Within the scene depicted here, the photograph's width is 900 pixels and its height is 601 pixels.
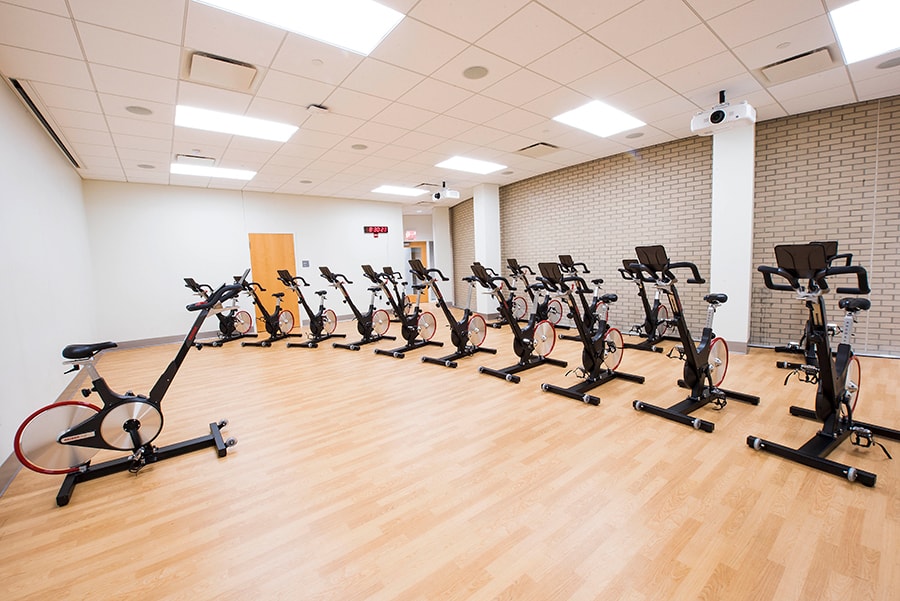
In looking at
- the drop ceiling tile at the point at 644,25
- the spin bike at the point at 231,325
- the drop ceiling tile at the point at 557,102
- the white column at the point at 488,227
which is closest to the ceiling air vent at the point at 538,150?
the drop ceiling tile at the point at 557,102

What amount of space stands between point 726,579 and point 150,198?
9803mm

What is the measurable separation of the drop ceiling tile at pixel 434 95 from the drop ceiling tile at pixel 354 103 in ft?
0.97

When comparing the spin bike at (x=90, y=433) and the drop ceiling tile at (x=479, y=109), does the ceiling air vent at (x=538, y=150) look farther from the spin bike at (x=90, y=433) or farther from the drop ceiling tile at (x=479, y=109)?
the spin bike at (x=90, y=433)

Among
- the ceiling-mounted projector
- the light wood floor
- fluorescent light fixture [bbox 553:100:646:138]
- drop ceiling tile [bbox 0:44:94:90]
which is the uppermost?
fluorescent light fixture [bbox 553:100:646:138]

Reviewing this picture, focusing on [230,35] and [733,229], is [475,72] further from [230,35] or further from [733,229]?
[733,229]

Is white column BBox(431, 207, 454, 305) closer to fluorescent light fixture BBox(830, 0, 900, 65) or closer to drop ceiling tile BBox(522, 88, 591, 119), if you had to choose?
drop ceiling tile BBox(522, 88, 591, 119)

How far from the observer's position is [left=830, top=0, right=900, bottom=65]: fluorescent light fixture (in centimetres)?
277

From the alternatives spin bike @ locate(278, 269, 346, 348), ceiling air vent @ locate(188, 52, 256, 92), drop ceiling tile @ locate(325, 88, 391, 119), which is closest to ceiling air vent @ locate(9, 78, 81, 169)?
ceiling air vent @ locate(188, 52, 256, 92)

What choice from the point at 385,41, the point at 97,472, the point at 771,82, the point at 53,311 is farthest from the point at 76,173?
the point at 771,82

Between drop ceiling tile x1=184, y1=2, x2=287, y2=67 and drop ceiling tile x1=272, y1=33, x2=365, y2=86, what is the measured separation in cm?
8

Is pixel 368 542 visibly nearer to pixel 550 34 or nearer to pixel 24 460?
pixel 24 460

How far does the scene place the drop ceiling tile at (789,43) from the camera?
116 inches

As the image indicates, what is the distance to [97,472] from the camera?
2.59 metres

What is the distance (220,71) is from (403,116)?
1.92m
